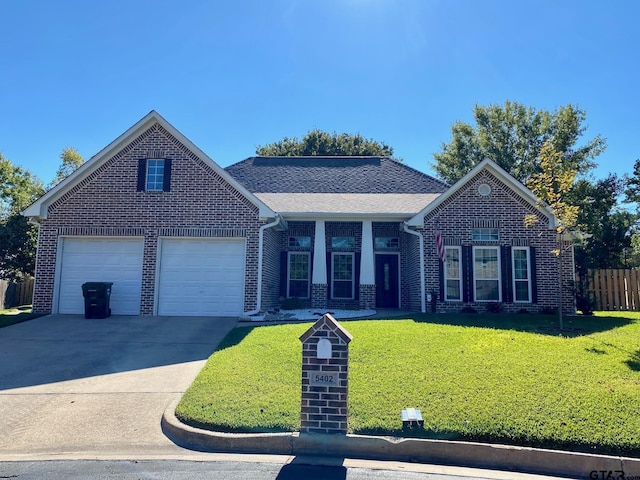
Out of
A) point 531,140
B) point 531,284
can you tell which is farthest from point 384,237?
point 531,140

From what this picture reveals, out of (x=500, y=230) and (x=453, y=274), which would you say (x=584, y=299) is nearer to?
(x=500, y=230)

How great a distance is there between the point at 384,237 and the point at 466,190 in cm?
345

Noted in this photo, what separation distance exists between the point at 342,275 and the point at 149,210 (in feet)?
22.8

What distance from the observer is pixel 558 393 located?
6.13 metres

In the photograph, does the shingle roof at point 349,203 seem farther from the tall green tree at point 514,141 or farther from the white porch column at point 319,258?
the tall green tree at point 514,141

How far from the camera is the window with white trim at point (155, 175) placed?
14.4 m

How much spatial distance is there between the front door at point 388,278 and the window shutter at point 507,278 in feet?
12.2

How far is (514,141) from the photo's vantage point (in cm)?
3181

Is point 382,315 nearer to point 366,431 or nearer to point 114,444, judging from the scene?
point 366,431

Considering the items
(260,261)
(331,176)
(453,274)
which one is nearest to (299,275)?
(260,261)

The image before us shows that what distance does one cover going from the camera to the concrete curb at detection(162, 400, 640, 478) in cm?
473

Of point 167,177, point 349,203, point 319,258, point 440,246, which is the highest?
point 167,177

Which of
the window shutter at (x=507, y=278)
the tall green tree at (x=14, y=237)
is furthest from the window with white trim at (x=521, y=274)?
the tall green tree at (x=14, y=237)

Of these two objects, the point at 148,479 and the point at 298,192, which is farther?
the point at 298,192
